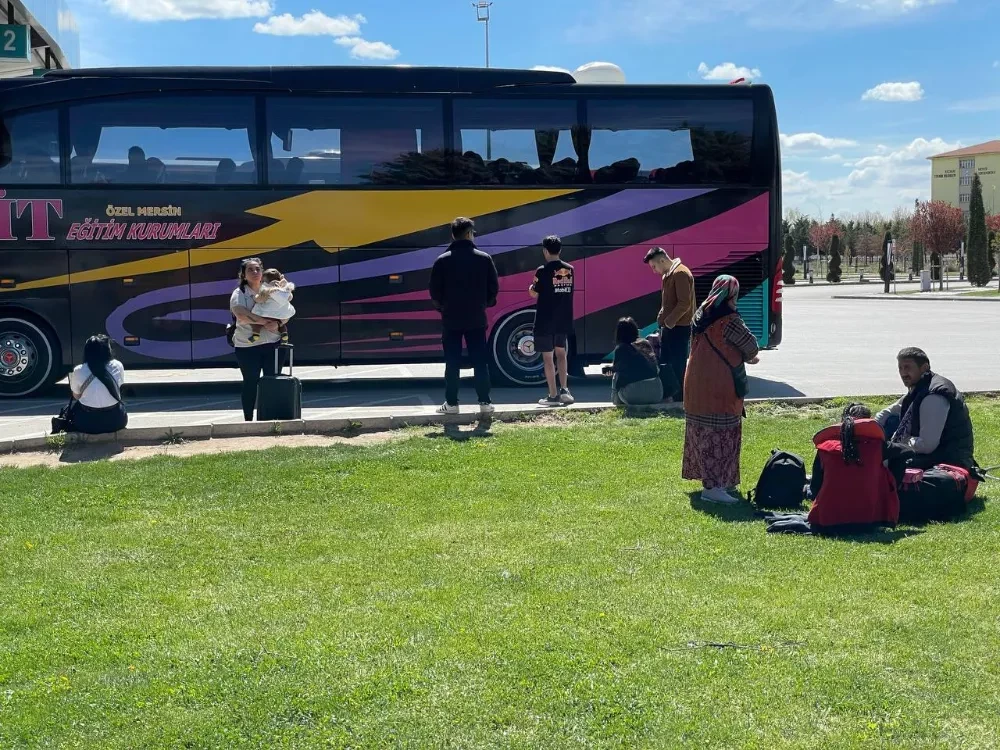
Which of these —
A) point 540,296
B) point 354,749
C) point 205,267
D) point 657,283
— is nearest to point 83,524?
point 354,749

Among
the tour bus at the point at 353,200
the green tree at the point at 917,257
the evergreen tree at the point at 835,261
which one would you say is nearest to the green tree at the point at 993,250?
the green tree at the point at 917,257

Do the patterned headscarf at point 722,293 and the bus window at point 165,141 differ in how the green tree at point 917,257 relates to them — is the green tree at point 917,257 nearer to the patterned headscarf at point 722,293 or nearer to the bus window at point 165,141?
the bus window at point 165,141

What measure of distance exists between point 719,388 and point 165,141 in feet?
27.8

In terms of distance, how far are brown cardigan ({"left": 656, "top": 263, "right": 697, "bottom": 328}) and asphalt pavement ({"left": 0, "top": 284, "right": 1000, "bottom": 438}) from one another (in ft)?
5.80

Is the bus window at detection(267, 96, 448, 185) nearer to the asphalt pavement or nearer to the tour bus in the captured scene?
the tour bus

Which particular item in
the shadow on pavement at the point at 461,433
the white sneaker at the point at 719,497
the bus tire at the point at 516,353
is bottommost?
the white sneaker at the point at 719,497

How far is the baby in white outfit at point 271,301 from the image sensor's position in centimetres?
1009

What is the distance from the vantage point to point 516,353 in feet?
45.5

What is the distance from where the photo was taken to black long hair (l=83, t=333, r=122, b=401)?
9.25m

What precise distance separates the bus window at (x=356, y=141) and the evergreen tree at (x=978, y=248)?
47922 millimetres

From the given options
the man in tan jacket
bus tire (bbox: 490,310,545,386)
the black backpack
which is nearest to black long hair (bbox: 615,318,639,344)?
the man in tan jacket

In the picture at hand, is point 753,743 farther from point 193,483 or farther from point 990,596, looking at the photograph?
point 193,483

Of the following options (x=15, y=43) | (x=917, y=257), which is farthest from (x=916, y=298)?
(x=15, y=43)

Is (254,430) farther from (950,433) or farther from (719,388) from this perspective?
(950,433)
